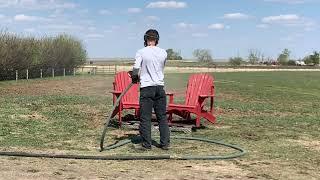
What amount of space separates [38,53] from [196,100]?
43.6 m

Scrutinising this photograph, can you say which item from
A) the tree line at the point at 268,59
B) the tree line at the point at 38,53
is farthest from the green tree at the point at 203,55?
the tree line at the point at 38,53

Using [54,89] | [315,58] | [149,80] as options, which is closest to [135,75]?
[149,80]

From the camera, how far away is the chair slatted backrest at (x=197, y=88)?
11.1 meters

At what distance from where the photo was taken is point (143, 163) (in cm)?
709

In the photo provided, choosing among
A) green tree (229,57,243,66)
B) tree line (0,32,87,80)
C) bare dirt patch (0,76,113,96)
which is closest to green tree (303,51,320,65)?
green tree (229,57,243,66)

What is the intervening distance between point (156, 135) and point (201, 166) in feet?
9.54

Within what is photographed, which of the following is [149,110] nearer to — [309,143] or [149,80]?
[149,80]

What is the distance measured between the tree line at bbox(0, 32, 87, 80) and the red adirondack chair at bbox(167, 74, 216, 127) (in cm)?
3498

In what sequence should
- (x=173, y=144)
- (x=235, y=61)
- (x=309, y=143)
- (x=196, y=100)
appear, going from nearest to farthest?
(x=173, y=144)
(x=309, y=143)
(x=196, y=100)
(x=235, y=61)

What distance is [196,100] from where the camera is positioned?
11.0 metres

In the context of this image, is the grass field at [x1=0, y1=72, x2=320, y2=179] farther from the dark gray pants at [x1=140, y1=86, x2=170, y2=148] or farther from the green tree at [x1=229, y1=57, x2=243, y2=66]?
the green tree at [x1=229, y1=57, x2=243, y2=66]

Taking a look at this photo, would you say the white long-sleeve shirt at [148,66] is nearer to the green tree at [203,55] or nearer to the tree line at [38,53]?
the tree line at [38,53]

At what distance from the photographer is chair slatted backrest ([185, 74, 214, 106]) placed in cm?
1115

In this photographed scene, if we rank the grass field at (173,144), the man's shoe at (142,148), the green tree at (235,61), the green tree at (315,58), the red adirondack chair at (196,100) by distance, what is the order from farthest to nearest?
the green tree at (315,58)
the green tree at (235,61)
the red adirondack chair at (196,100)
the man's shoe at (142,148)
the grass field at (173,144)
